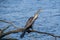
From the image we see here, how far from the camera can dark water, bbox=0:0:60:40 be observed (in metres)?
0.75

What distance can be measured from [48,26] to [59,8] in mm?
345

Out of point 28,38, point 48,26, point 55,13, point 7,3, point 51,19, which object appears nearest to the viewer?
point 28,38

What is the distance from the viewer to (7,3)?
4.00 ft

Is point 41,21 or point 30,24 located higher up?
point 30,24

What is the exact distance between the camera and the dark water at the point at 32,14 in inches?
29.7

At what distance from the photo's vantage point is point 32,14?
40.0 inches

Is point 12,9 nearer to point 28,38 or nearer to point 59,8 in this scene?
point 59,8

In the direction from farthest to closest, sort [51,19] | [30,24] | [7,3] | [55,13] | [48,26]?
[7,3] → [55,13] → [51,19] → [48,26] → [30,24]

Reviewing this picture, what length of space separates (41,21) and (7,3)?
447 mm

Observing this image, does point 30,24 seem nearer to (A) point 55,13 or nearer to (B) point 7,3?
(A) point 55,13

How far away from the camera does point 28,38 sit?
0.68 m

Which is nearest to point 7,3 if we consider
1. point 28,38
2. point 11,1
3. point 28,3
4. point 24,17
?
point 11,1

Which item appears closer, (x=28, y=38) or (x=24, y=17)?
(x=28, y=38)

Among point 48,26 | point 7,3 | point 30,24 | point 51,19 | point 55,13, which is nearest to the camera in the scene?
point 30,24
